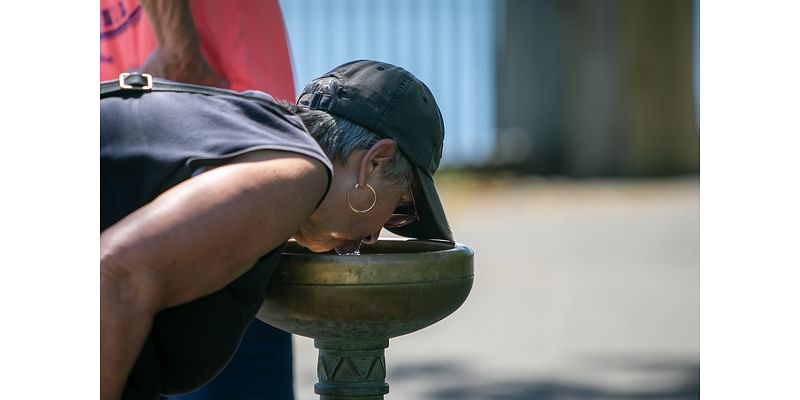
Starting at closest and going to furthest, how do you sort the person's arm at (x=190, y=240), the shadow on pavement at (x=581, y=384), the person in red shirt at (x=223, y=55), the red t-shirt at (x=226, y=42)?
the person's arm at (x=190, y=240)
the person in red shirt at (x=223, y=55)
the red t-shirt at (x=226, y=42)
the shadow on pavement at (x=581, y=384)

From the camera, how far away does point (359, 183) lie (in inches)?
93.1

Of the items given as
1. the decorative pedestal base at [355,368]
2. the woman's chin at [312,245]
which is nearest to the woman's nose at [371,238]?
the woman's chin at [312,245]

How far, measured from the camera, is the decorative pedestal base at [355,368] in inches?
100

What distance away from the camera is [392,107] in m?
2.40

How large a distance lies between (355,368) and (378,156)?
1.42 feet

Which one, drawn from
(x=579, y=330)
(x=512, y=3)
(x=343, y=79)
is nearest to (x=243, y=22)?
(x=343, y=79)

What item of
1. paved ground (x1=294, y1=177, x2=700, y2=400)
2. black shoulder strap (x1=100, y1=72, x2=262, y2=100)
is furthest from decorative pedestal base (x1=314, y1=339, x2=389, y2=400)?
paved ground (x1=294, y1=177, x2=700, y2=400)

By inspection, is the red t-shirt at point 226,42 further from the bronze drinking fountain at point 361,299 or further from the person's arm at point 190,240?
the person's arm at point 190,240

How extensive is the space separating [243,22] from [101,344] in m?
1.34

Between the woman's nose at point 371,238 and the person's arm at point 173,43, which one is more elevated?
the person's arm at point 173,43

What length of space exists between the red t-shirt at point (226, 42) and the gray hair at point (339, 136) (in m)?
0.71

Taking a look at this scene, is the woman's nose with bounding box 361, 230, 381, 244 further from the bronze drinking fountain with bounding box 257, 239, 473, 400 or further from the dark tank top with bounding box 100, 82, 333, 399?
the dark tank top with bounding box 100, 82, 333, 399

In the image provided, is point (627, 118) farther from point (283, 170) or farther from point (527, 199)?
point (283, 170)

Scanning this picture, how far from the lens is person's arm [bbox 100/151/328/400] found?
6.38 feet
